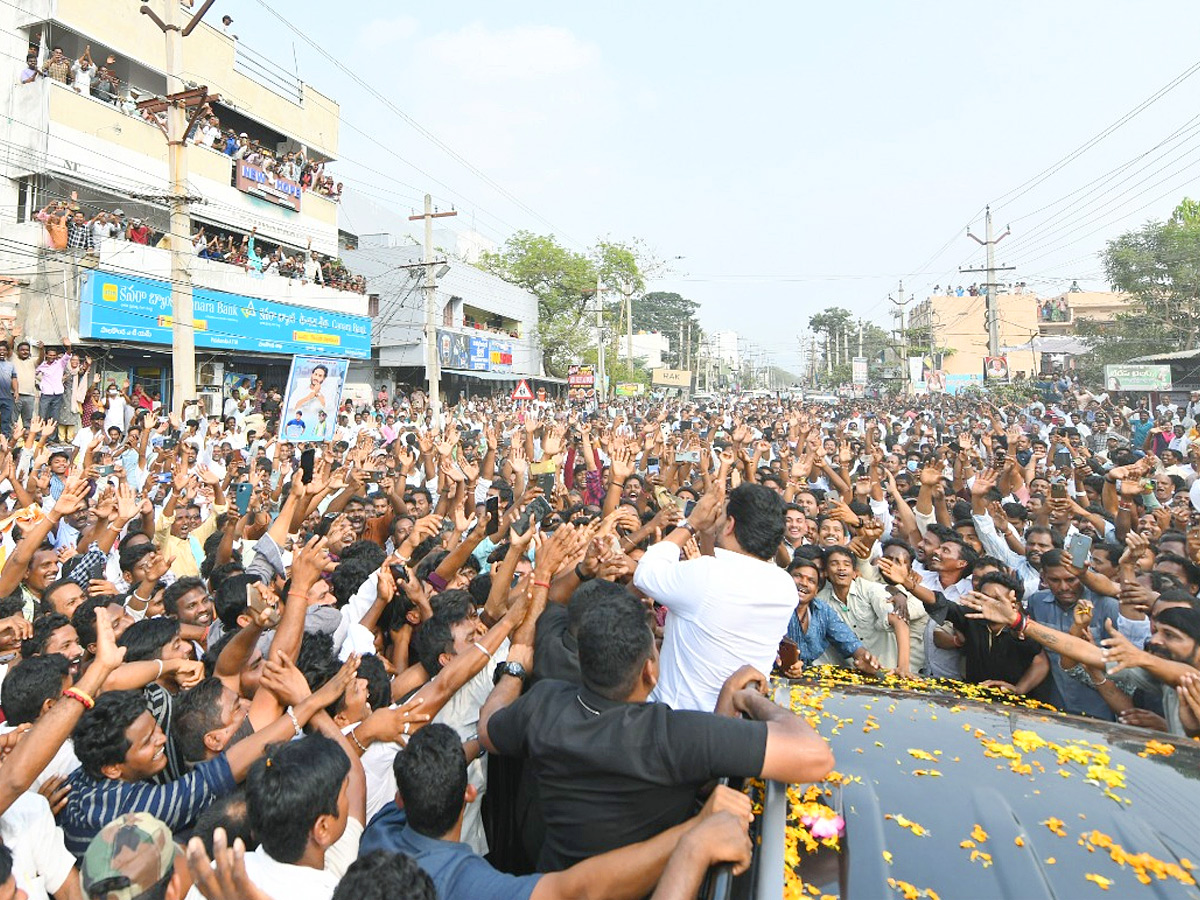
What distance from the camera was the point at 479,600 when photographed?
487cm

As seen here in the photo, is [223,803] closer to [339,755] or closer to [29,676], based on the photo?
[339,755]

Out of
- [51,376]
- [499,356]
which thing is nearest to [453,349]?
[499,356]

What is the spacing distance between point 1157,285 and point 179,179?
3456 cm

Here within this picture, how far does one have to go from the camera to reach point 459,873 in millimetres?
2080

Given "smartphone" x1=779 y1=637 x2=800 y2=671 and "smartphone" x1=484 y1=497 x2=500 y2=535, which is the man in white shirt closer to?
"smartphone" x1=779 y1=637 x2=800 y2=671

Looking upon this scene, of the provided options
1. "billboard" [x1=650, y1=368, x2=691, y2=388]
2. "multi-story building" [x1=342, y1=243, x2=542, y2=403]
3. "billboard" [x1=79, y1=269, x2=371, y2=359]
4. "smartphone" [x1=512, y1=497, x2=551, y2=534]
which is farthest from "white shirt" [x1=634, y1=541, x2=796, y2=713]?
"billboard" [x1=650, y1=368, x2=691, y2=388]

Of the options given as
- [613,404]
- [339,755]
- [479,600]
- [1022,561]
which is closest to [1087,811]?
[339,755]

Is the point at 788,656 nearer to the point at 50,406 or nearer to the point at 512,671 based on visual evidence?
the point at 512,671

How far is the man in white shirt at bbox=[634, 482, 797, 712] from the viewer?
A: 2623 millimetres

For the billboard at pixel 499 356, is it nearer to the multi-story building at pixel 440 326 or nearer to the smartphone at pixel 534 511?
the multi-story building at pixel 440 326

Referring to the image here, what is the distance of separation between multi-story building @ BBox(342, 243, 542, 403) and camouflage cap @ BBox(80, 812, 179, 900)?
2876cm

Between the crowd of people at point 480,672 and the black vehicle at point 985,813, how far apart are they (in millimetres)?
194

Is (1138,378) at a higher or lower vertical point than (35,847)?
higher

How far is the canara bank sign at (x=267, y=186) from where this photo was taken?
79.2 ft
